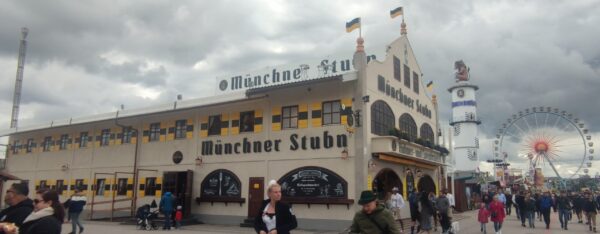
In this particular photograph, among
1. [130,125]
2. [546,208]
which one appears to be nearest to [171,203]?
[130,125]

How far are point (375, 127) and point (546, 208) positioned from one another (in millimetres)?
7681

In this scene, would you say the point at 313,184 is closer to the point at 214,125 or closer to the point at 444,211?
the point at 444,211

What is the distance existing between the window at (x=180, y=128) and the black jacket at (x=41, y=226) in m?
17.9

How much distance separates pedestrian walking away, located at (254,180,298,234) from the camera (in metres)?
6.14

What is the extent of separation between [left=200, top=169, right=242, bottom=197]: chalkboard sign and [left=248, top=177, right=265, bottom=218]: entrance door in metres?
0.63

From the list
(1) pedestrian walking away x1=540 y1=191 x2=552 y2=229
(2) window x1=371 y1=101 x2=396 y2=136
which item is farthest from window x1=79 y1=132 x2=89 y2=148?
(1) pedestrian walking away x1=540 y1=191 x2=552 y2=229

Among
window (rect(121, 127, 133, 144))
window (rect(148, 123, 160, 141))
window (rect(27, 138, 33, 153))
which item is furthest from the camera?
window (rect(27, 138, 33, 153))

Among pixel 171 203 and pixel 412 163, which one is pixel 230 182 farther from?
pixel 412 163

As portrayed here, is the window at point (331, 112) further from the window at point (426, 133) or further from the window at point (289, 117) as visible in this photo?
the window at point (426, 133)

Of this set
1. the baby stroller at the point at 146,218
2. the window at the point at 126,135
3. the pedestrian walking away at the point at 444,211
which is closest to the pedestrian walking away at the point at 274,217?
the pedestrian walking away at the point at 444,211

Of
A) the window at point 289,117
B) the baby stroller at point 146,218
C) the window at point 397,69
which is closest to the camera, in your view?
the baby stroller at point 146,218

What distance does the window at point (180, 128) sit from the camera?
2261 centimetres

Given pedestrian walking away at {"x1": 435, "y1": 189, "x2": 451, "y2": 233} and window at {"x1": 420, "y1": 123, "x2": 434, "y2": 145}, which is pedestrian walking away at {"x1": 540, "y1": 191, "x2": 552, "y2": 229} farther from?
window at {"x1": 420, "y1": 123, "x2": 434, "y2": 145}

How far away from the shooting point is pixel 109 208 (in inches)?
950
